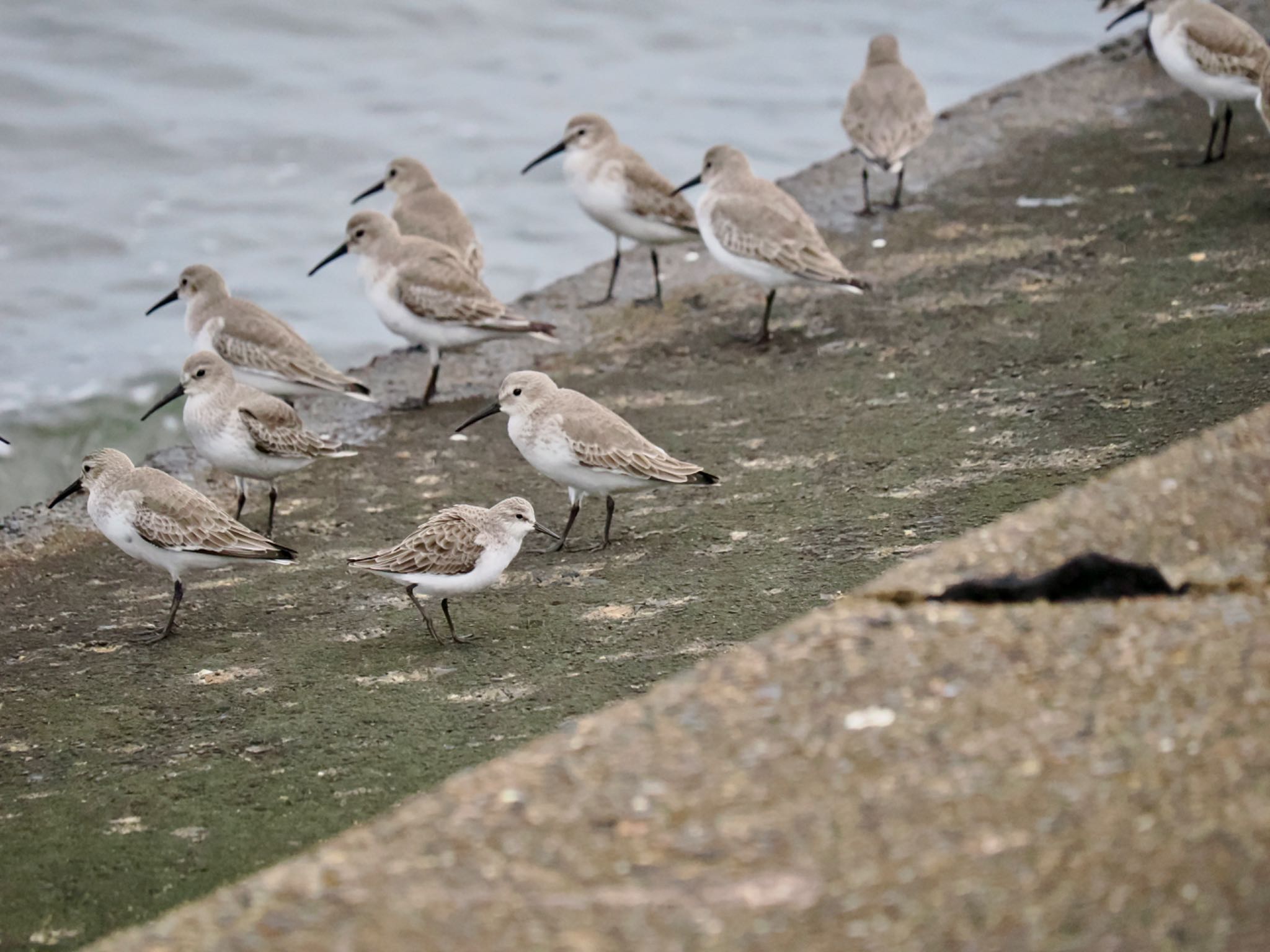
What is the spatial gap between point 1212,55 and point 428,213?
16.6 feet

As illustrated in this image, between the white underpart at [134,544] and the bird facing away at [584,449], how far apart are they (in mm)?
1352

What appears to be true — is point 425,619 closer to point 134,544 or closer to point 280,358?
point 134,544

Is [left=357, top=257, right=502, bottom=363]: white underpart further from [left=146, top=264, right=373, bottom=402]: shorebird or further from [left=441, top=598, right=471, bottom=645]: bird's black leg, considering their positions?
[left=441, top=598, right=471, bottom=645]: bird's black leg

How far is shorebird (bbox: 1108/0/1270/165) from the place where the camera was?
9609 millimetres

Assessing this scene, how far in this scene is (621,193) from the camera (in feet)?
32.3

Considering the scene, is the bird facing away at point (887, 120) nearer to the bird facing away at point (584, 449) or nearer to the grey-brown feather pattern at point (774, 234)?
the grey-brown feather pattern at point (774, 234)

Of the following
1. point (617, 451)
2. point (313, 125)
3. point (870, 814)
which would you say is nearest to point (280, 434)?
point (617, 451)

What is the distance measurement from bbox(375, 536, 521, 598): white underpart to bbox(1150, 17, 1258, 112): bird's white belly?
6.30 meters

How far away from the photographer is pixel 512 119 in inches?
683

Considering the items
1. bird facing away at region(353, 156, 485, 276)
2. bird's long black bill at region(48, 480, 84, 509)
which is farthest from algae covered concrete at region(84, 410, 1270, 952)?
bird facing away at region(353, 156, 485, 276)

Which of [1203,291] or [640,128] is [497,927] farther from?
[640,128]

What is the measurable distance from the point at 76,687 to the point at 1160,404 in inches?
175

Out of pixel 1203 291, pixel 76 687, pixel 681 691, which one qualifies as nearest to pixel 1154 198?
pixel 1203 291

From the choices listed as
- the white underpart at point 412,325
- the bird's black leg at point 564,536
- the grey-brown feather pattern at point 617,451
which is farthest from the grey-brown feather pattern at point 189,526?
the white underpart at point 412,325
